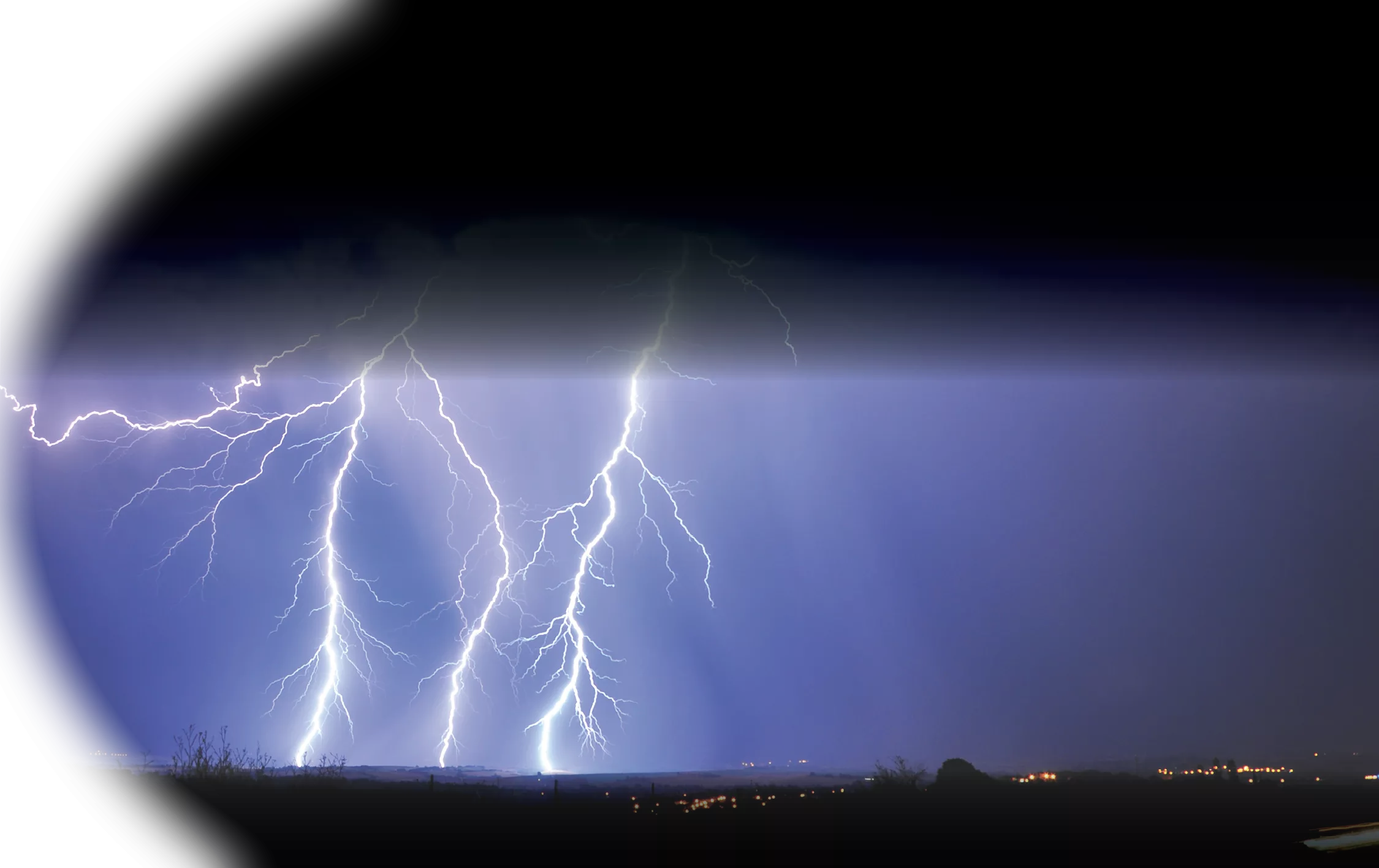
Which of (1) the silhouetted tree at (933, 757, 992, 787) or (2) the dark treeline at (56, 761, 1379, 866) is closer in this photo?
(2) the dark treeline at (56, 761, 1379, 866)

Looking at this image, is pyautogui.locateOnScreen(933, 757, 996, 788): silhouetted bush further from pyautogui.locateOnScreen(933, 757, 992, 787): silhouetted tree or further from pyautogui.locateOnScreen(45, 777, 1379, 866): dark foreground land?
pyautogui.locateOnScreen(45, 777, 1379, 866): dark foreground land

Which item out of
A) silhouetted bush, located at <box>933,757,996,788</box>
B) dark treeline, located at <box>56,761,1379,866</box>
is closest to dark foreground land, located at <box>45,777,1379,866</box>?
dark treeline, located at <box>56,761,1379,866</box>

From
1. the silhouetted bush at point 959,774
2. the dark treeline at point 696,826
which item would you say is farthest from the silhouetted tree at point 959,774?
the dark treeline at point 696,826

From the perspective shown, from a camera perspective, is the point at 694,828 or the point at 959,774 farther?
the point at 959,774

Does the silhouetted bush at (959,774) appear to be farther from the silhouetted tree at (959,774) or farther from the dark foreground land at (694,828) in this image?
the dark foreground land at (694,828)

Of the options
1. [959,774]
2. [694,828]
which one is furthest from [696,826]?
[959,774]

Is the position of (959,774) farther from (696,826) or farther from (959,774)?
(696,826)

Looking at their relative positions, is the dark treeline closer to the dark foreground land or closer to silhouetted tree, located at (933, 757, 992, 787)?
the dark foreground land

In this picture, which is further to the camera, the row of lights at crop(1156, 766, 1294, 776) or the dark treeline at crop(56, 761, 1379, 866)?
the row of lights at crop(1156, 766, 1294, 776)

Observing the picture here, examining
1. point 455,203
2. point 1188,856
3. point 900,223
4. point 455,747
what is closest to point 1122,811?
point 1188,856
